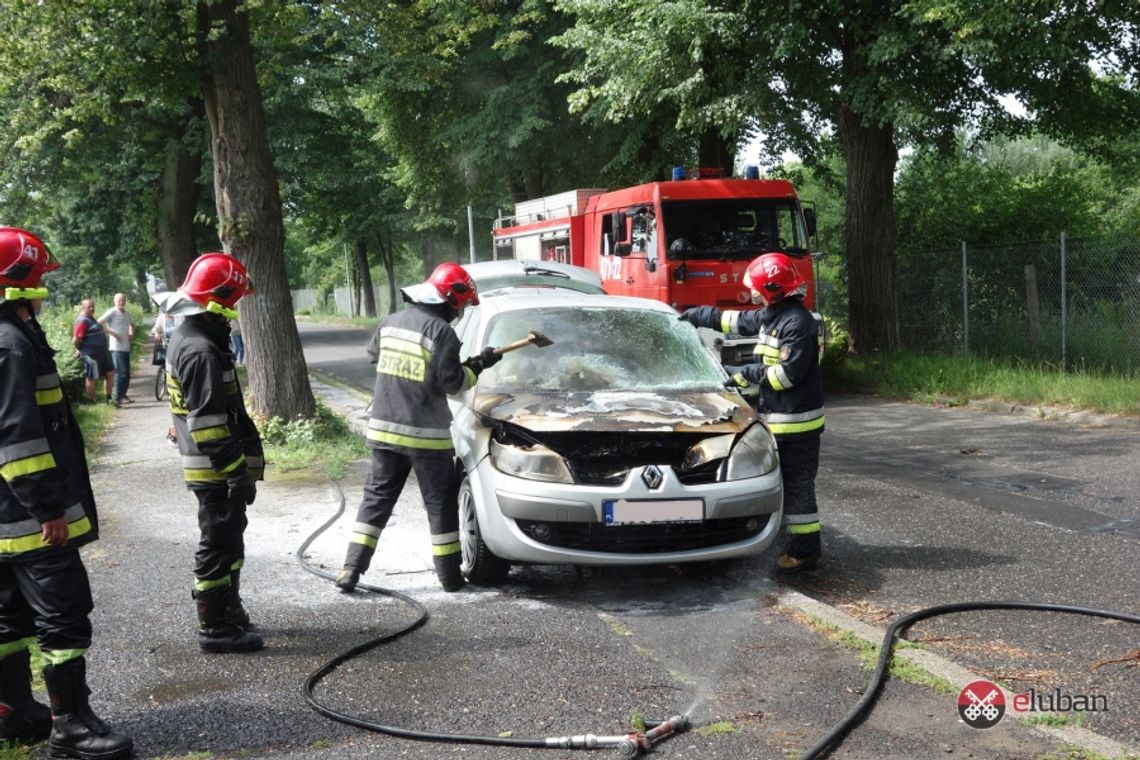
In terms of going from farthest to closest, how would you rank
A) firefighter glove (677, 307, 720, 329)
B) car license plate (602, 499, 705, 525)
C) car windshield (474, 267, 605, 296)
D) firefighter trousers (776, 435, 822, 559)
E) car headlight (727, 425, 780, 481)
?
car windshield (474, 267, 605, 296)
firefighter glove (677, 307, 720, 329)
firefighter trousers (776, 435, 822, 559)
car headlight (727, 425, 780, 481)
car license plate (602, 499, 705, 525)

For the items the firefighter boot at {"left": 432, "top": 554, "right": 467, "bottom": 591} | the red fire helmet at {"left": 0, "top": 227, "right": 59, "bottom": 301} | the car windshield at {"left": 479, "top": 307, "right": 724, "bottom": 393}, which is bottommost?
the firefighter boot at {"left": 432, "top": 554, "right": 467, "bottom": 591}

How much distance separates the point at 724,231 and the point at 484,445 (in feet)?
28.7

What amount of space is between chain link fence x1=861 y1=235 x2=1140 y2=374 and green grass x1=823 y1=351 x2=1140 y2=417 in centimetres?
56

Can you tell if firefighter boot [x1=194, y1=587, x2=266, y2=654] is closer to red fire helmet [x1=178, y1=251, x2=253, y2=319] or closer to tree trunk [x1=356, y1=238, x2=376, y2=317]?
red fire helmet [x1=178, y1=251, x2=253, y2=319]

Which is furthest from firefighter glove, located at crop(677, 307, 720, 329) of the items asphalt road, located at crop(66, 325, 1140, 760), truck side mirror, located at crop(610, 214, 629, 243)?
truck side mirror, located at crop(610, 214, 629, 243)

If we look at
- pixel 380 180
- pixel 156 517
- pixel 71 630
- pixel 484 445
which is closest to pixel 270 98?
pixel 380 180

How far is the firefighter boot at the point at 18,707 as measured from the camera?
4094 millimetres

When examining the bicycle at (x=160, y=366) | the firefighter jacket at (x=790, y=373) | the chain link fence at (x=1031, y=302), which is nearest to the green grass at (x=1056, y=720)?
the firefighter jacket at (x=790, y=373)

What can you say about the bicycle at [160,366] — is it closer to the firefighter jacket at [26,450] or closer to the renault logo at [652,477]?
the renault logo at [652,477]

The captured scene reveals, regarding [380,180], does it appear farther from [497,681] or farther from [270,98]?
[497,681]

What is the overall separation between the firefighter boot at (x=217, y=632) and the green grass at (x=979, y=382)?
9.95m

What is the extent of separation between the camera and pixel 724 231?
1406cm

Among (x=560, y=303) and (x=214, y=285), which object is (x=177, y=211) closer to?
(x=560, y=303)

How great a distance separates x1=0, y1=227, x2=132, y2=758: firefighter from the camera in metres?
3.93
